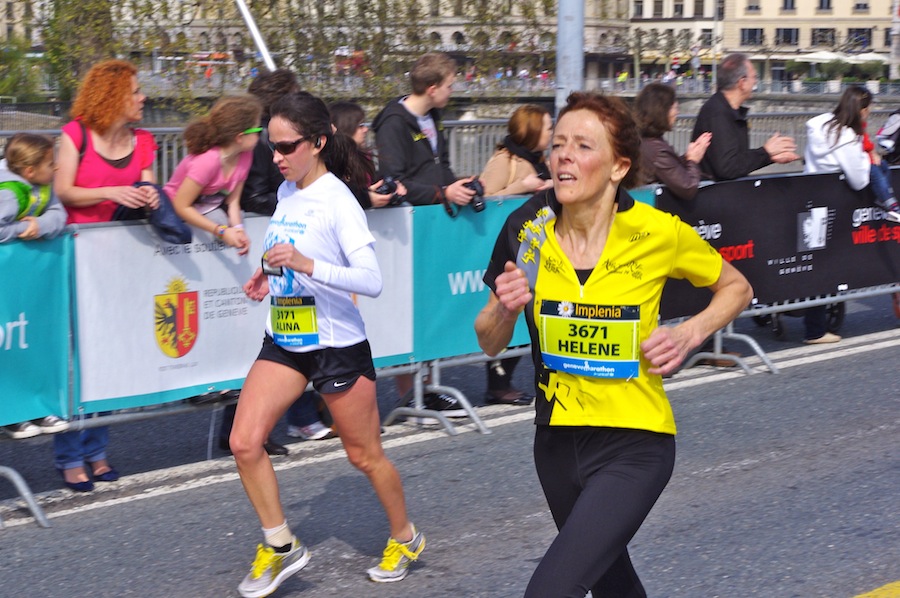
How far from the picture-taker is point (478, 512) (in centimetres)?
577

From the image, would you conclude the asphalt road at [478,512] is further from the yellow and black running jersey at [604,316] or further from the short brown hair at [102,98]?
the short brown hair at [102,98]

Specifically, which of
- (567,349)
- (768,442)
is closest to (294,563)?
(567,349)

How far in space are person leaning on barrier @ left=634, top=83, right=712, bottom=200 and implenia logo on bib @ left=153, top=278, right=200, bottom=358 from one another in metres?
3.29

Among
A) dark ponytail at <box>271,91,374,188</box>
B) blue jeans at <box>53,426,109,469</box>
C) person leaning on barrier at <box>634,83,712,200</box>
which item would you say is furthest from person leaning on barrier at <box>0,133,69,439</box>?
person leaning on barrier at <box>634,83,712,200</box>

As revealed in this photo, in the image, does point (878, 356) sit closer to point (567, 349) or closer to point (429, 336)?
point (429, 336)

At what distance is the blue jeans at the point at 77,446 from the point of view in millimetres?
6008

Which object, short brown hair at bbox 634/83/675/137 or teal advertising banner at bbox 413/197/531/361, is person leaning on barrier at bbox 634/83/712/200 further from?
teal advertising banner at bbox 413/197/531/361

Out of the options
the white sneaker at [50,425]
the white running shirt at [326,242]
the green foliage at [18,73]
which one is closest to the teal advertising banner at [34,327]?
the white sneaker at [50,425]

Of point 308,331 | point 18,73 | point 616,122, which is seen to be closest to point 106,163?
point 308,331

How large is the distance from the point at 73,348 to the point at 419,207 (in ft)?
7.32

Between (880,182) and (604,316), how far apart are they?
6.84 metres

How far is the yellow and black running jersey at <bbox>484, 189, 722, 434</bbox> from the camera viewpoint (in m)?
3.40

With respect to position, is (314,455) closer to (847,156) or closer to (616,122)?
(616,122)

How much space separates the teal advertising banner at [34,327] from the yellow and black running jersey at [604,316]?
9.83 ft
